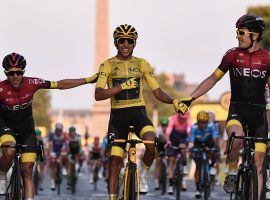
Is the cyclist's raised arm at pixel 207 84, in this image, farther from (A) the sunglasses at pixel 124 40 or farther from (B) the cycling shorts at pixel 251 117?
(A) the sunglasses at pixel 124 40

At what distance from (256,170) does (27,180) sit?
9.95 feet

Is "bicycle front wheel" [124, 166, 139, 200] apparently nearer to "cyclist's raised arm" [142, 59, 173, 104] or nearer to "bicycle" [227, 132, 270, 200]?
"bicycle" [227, 132, 270, 200]

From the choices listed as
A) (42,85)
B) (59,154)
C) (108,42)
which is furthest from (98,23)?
(42,85)

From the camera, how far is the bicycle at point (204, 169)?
19.1 meters

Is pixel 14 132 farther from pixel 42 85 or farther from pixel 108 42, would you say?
pixel 108 42

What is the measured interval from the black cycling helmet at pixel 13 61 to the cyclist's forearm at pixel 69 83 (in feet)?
1.96

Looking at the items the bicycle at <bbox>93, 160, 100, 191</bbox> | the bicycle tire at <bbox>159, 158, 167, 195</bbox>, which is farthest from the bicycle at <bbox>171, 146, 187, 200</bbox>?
the bicycle at <bbox>93, 160, 100, 191</bbox>

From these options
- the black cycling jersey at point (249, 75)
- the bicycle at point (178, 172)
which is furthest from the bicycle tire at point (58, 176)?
the black cycling jersey at point (249, 75)

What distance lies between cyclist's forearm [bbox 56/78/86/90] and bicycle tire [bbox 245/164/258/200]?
9.53ft

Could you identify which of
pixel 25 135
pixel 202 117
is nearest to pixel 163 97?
pixel 25 135

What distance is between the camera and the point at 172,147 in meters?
21.4

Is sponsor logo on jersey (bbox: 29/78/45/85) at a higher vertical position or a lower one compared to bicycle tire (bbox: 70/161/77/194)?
higher

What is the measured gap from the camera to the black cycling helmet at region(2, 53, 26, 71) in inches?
493

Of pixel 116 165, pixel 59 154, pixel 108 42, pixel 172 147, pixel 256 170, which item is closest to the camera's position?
pixel 256 170
